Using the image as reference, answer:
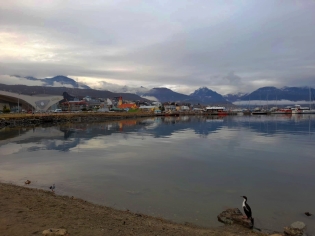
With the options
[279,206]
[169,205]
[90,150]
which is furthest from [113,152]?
[279,206]

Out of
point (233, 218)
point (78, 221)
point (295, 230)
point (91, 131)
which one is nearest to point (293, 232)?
point (295, 230)

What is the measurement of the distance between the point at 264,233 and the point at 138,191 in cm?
594

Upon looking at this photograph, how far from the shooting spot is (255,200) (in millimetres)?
11664

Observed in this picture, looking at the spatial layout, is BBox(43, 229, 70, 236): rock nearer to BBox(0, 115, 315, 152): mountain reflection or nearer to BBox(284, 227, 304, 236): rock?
BBox(284, 227, 304, 236): rock

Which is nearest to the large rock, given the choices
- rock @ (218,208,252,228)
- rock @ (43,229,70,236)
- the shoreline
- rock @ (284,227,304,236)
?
rock @ (284,227,304,236)

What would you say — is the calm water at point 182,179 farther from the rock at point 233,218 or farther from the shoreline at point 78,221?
the shoreline at point 78,221

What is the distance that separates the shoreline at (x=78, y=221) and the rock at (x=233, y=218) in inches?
8.5

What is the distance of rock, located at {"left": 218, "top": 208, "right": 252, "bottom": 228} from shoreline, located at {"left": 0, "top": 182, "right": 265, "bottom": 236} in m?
0.22

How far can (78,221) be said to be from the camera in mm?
7832

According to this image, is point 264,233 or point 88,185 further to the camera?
point 88,185

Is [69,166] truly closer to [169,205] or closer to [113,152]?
[113,152]

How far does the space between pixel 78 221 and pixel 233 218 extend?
5.10 meters

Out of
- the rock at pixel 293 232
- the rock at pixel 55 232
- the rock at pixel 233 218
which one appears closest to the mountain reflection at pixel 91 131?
the rock at pixel 233 218

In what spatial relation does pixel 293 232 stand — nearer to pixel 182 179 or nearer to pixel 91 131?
pixel 182 179
